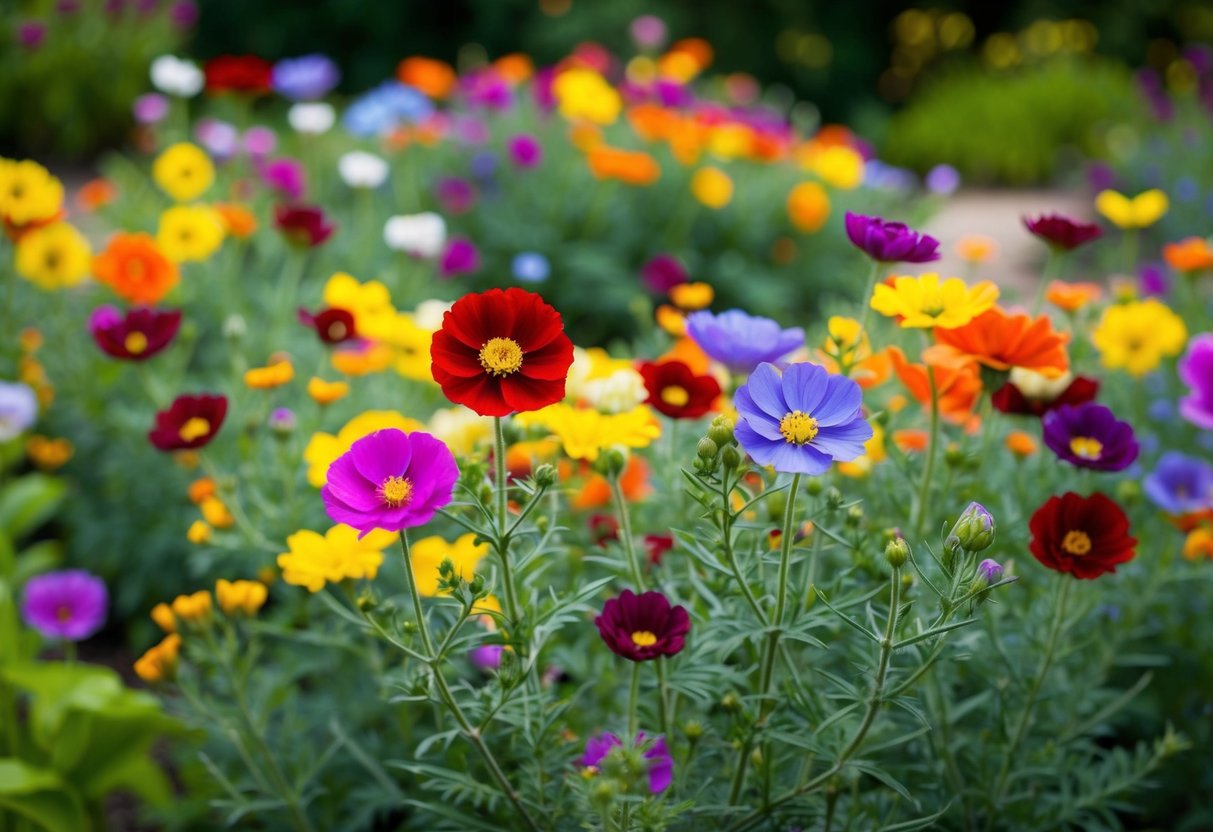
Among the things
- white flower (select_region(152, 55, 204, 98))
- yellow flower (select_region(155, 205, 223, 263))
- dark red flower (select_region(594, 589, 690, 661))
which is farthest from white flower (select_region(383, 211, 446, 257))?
dark red flower (select_region(594, 589, 690, 661))

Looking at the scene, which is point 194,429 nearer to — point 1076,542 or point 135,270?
point 135,270

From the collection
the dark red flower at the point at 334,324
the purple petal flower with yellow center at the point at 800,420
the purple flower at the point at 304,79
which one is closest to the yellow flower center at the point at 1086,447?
the purple petal flower with yellow center at the point at 800,420

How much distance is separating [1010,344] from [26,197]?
5.91ft

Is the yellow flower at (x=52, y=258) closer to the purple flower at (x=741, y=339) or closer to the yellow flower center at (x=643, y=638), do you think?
the purple flower at (x=741, y=339)

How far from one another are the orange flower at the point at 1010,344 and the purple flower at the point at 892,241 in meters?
0.10

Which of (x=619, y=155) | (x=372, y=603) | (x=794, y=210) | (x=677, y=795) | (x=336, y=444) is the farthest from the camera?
(x=794, y=210)

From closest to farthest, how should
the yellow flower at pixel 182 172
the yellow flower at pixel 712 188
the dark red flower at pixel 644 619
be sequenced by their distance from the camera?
the dark red flower at pixel 644 619
the yellow flower at pixel 182 172
the yellow flower at pixel 712 188

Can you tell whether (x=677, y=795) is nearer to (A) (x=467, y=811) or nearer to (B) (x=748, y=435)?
(A) (x=467, y=811)

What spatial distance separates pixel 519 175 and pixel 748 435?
124 inches

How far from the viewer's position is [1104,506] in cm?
124

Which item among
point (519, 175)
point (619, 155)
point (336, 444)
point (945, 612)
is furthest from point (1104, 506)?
point (519, 175)

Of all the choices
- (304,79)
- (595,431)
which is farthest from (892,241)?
(304,79)

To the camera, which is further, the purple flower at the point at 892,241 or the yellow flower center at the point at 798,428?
the purple flower at the point at 892,241

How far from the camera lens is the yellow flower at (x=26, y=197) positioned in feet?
6.53
